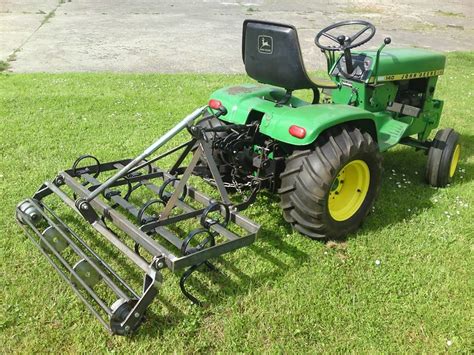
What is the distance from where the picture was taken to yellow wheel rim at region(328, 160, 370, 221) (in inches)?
136

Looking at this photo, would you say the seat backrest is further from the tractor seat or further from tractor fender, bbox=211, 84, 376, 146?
tractor fender, bbox=211, 84, 376, 146

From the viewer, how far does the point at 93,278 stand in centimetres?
264

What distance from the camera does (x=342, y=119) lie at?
3104 millimetres

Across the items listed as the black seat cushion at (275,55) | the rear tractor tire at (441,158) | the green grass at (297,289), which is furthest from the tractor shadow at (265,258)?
the black seat cushion at (275,55)

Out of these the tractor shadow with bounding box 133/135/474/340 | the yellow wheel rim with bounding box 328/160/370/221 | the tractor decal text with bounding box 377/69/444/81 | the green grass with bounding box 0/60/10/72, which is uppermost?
the tractor decal text with bounding box 377/69/444/81

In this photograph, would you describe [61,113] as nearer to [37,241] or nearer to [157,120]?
[157,120]

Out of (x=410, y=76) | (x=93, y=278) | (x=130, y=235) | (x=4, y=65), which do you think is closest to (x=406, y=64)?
(x=410, y=76)

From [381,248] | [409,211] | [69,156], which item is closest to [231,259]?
[381,248]

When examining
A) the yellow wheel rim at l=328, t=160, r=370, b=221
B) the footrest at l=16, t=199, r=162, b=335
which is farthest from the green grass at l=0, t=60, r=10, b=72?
the yellow wheel rim at l=328, t=160, r=370, b=221

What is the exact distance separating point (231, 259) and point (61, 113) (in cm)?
383

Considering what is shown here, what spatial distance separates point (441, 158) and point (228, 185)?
204cm

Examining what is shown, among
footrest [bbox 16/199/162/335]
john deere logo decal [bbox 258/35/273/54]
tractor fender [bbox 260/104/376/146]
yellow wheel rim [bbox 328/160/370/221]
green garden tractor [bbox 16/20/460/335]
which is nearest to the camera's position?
footrest [bbox 16/199/162/335]

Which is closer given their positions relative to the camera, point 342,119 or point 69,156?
point 342,119

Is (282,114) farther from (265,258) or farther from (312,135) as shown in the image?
(265,258)
